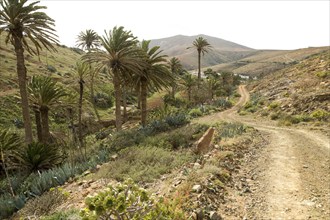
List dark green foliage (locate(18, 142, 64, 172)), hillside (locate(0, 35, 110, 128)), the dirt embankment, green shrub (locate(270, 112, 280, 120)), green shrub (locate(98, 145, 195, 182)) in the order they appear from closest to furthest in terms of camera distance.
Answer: the dirt embankment
green shrub (locate(98, 145, 195, 182))
dark green foliage (locate(18, 142, 64, 172))
green shrub (locate(270, 112, 280, 120))
hillside (locate(0, 35, 110, 128))

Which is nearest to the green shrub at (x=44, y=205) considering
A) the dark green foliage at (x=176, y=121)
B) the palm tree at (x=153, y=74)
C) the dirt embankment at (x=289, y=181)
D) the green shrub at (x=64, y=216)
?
the green shrub at (x=64, y=216)

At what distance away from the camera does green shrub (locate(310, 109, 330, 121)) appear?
19453 millimetres

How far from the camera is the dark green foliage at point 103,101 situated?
41097mm

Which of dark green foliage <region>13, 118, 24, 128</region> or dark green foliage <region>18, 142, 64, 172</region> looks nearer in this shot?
dark green foliage <region>18, 142, 64, 172</region>

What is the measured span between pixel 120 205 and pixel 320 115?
20.1 meters

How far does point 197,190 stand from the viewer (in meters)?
6.90

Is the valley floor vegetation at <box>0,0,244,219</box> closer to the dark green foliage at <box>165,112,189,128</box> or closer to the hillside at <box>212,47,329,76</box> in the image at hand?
the dark green foliage at <box>165,112,189,128</box>

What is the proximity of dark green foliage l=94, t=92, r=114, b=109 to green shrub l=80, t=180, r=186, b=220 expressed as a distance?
37.8m

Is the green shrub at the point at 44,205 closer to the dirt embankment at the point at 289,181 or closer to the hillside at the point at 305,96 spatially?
the dirt embankment at the point at 289,181

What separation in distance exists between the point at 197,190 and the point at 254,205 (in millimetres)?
1585

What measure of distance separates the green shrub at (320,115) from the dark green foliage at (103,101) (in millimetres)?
28986

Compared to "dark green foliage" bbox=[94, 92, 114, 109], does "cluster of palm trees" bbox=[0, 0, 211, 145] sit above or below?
above

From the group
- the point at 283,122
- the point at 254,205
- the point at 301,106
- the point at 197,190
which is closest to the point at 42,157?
the point at 197,190

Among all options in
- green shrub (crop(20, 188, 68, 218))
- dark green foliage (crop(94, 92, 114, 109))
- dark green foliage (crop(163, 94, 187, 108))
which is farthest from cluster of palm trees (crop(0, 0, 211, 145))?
dark green foliage (crop(163, 94, 187, 108))
